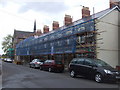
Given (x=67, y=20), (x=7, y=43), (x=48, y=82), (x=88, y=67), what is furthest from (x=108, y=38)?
(x=7, y=43)

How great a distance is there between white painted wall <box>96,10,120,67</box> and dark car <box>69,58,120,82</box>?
16.3ft

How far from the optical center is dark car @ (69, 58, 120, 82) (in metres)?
10.6

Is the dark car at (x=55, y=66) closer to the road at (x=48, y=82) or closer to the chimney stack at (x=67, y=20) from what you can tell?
the road at (x=48, y=82)

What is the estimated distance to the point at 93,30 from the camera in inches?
696

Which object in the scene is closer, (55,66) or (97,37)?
(97,37)

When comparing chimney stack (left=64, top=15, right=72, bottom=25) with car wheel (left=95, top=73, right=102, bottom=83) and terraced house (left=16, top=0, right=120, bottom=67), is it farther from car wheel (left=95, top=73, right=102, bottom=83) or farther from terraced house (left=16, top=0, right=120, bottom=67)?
car wheel (left=95, top=73, right=102, bottom=83)

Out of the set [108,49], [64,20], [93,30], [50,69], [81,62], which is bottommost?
[50,69]

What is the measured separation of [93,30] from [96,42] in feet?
4.45

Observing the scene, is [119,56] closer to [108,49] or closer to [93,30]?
[108,49]

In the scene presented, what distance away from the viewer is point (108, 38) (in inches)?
725

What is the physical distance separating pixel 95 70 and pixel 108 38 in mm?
8164

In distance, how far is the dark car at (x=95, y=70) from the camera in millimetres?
10584

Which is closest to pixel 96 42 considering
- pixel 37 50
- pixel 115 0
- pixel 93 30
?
pixel 93 30

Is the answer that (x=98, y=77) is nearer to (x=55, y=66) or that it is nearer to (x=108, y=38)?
(x=55, y=66)
